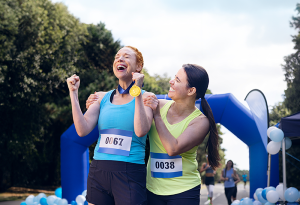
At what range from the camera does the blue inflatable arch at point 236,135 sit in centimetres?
647

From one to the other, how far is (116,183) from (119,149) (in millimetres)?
206

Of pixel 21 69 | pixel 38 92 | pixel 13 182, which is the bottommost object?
pixel 13 182

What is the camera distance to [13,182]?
15094 mm

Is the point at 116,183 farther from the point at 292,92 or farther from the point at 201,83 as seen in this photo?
the point at 292,92

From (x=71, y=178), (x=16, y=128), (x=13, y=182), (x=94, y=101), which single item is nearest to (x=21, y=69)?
(x=16, y=128)

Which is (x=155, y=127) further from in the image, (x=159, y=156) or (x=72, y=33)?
(x=72, y=33)

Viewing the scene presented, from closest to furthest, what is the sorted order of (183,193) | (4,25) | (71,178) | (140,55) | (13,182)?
(183,193)
(140,55)
(71,178)
(4,25)
(13,182)

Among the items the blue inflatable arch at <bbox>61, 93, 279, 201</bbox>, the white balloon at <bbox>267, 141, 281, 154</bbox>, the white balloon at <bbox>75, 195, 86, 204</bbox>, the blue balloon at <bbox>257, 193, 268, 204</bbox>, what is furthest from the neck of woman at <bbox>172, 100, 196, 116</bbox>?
the blue balloon at <bbox>257, 193, 268, 204</bbox>

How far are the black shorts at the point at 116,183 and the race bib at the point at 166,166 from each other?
0.53 feet

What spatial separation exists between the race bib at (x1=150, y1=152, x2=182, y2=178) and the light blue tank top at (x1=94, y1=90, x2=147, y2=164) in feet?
0.55

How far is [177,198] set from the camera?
2004 millimetres

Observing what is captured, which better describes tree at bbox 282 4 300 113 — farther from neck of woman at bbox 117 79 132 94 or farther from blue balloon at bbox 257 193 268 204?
neck of woman at bbox 117 79 132 94

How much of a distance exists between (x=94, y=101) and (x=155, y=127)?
0.47 meters

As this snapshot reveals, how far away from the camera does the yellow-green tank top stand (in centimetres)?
204
